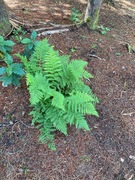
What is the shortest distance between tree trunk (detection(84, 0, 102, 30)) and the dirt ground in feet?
1.35

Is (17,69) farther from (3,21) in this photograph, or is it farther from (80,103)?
(3,21)

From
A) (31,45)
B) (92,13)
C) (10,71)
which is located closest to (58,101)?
(10,71)

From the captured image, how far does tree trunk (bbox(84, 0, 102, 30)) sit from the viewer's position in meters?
4.93

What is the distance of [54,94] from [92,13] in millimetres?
2847

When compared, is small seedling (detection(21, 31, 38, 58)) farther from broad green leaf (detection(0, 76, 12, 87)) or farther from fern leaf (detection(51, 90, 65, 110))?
fern leaf (detection(51, 90, 65, 110))

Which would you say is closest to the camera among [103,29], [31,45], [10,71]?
[10,71]

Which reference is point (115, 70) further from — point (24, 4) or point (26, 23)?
point (24, 4)

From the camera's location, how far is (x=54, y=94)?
2.87m

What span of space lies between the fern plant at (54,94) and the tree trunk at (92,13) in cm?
218

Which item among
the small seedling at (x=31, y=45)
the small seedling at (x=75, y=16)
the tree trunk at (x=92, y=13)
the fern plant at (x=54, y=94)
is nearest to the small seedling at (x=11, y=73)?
the fern plant at (x=54, y=94)

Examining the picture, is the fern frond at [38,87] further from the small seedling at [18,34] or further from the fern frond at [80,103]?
the small seedling at [18,34]

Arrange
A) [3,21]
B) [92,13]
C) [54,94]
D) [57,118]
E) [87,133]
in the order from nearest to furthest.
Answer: [54,94], [57,118], [87,133], [3,21], [92,13]

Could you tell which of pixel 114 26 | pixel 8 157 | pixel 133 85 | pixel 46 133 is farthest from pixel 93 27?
pixel 8 157

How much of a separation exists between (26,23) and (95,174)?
326 cm
